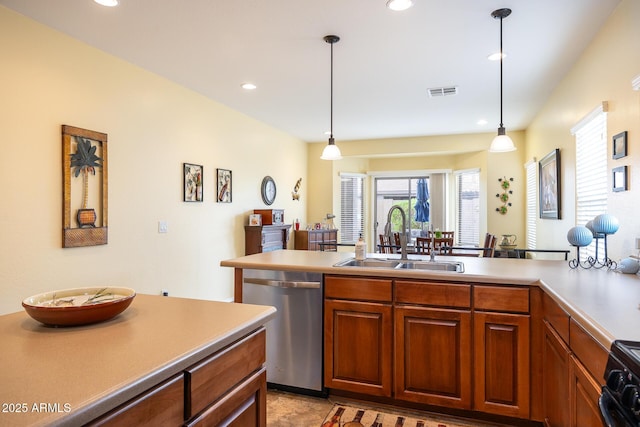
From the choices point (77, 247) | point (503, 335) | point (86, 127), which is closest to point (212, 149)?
point (86, 127)

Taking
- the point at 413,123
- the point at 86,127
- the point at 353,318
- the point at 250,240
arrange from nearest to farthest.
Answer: the point at 353,318, the point at 86,127, the point at 250,240, the point at 413,123

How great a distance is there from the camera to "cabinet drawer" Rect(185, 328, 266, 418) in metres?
0.99

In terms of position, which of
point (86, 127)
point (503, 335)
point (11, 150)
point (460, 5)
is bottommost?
point (503, 335)

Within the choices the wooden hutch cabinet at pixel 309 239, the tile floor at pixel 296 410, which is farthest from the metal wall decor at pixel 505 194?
the tile floor at pixel 296 410

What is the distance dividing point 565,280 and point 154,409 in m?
2.02

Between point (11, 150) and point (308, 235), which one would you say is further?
point (308, 235)

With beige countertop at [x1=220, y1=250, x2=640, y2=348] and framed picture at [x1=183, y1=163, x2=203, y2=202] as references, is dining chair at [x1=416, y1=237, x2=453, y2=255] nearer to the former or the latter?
beige countertop at [x1=220, y1=250, x2=640, y2=348]

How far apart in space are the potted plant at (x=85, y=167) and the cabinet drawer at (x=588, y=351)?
336cm

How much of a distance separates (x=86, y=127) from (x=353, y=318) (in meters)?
2.67

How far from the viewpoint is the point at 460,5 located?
2.52 m

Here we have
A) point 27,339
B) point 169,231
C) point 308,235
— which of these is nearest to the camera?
point 27,339

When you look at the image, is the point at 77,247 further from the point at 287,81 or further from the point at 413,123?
the point at 413,123

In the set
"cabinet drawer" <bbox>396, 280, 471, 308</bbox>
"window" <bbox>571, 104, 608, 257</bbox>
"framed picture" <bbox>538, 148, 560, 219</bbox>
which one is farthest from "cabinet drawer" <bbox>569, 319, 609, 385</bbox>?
"framed picture" <bbox>538, 148, 560, 219</bbox>

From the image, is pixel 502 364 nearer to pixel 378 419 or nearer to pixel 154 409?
pixel 378 419
